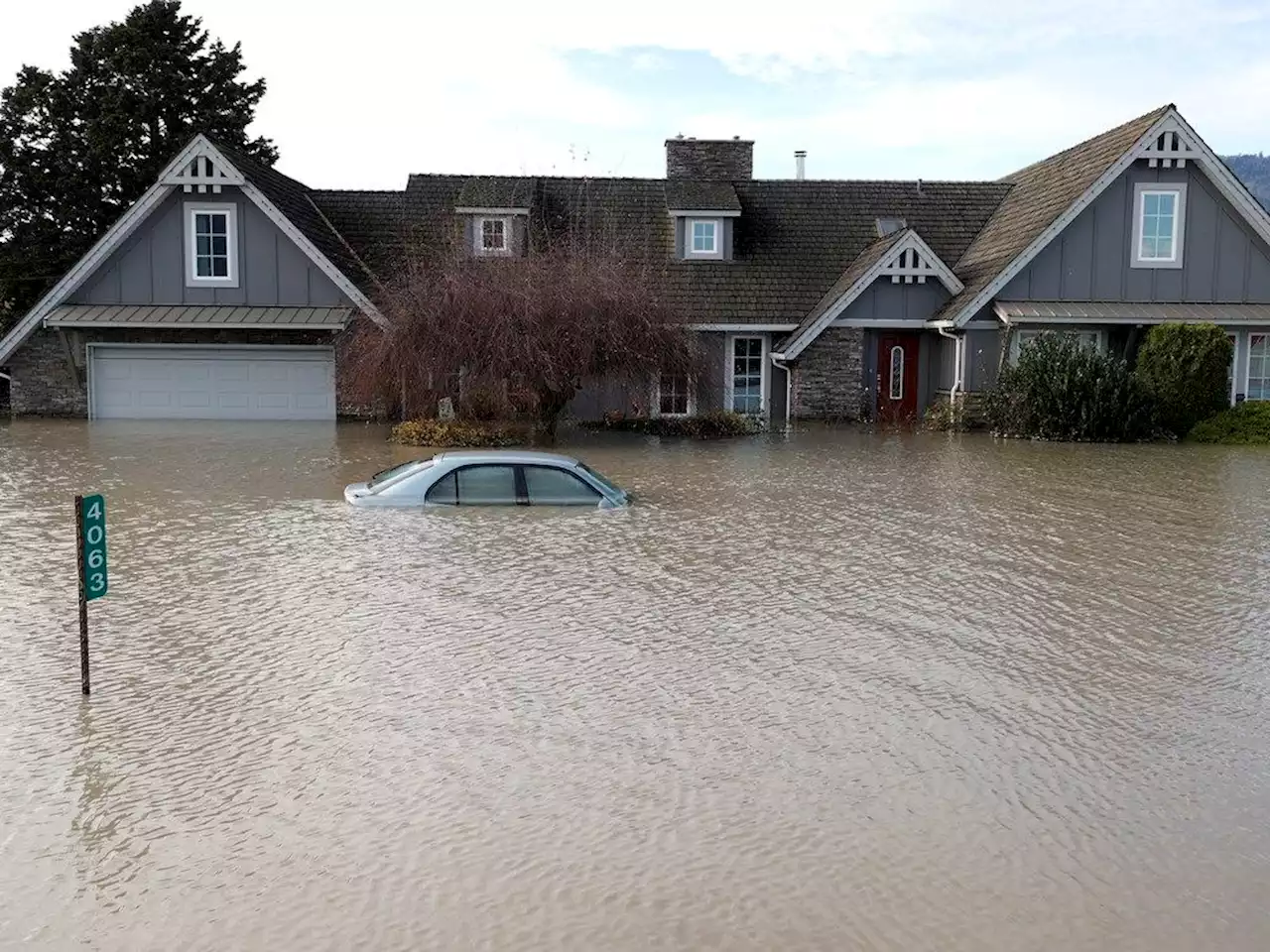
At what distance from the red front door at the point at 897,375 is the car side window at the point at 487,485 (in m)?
17.3

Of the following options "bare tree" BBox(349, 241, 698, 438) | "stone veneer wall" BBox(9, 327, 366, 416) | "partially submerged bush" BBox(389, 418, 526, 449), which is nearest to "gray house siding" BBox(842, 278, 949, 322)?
"bare tree" BBox(349, 241, 698, 438)

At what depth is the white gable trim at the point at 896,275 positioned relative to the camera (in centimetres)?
2977

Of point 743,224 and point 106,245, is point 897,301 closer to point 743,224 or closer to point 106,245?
point 743,224

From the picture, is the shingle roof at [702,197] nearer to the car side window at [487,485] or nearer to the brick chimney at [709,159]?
the brick chimney at [709,159]

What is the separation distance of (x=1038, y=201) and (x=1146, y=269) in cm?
337

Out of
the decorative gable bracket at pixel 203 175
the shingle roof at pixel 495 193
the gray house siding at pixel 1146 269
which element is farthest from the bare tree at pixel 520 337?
the gray house siding at pixel 1146 269

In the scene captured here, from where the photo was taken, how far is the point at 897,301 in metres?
30.4

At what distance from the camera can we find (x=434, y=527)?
14.7m

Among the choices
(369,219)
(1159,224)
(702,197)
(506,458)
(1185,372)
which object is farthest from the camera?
(369,219)

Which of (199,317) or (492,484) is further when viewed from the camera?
(199,317)

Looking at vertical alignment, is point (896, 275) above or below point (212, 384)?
above

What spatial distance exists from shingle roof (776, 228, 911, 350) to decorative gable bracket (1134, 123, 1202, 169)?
18.3ft

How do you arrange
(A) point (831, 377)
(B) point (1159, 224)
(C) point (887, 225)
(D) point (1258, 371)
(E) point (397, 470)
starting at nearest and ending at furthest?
(E) point (397, 470)
(B) point (1159, 224)
(D) point (1258, 371)
(A) point (831, 377)
(C) point (887, 225)

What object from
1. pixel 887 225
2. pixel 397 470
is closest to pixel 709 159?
pixel 887 225
